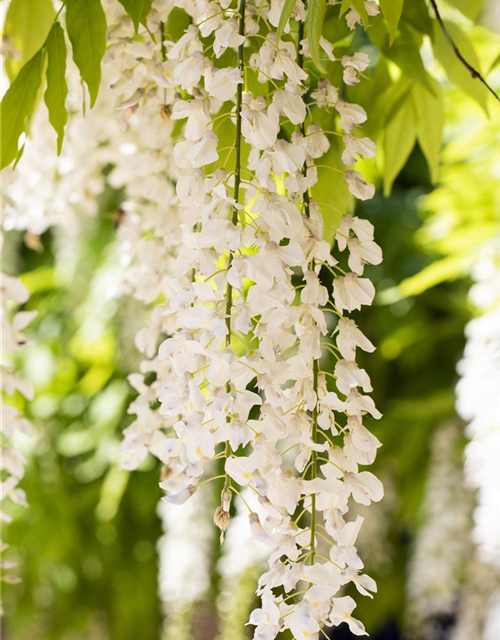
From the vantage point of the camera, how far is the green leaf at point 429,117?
2.23 feet

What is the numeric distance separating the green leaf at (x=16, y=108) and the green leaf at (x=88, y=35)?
0.04 metres

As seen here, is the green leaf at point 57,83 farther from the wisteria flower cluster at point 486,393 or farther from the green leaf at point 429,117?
the wisteria flower cluster at point 486,393

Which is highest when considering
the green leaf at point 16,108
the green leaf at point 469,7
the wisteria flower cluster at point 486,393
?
the green leaf at point 469,7

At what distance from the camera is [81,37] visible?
1.75ft

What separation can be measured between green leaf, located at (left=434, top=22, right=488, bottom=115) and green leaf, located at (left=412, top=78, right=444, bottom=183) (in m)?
0.04

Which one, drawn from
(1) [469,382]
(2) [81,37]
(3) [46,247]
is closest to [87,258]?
(3) [46,247]

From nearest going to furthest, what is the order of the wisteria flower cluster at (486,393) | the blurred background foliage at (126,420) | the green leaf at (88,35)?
the green leaf at (88,35) → the wisteria flower cluster at (486,393) → the blurred background foliage at (126,420)

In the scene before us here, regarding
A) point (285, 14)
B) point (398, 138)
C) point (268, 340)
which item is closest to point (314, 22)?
point (285, 14)

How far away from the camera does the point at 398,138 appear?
0.70 m

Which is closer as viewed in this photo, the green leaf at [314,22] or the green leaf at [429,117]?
the green leaf at [314,22]

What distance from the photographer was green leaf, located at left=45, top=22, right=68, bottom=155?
1.74 feet

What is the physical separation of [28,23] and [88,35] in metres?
0.15

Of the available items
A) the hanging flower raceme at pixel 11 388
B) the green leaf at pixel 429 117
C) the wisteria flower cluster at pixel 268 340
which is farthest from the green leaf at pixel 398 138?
the hanging flower raceme at pixel 11 388

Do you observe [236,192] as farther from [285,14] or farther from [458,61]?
[458,61]
